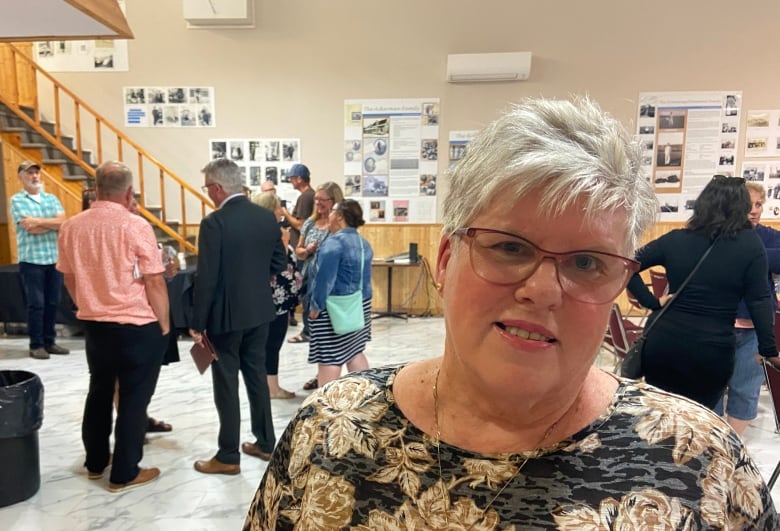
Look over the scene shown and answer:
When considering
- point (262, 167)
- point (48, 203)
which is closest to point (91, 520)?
point (48, 203)

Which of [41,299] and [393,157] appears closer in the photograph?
[41,299]

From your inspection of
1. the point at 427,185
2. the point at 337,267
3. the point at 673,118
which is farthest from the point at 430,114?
the point at 337,267

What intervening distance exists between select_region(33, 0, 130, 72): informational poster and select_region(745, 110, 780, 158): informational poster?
8409 millimetres

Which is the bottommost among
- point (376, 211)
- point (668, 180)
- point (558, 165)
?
point (376, 211)

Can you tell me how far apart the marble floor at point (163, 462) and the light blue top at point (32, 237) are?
3.13 feet

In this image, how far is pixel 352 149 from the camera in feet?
23.2

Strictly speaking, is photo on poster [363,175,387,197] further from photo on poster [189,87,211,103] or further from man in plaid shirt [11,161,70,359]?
man in plaid shirt [11,161,70,359]

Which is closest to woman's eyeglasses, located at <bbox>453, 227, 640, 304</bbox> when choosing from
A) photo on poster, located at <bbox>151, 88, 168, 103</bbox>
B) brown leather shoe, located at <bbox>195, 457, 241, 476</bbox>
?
brown leather shoe, located at <bbox>195, 457, 241, 476</bbox>

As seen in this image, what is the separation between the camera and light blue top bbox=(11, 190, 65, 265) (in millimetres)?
4703

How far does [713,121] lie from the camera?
6773 millimetres

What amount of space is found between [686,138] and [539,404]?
7.38 metres

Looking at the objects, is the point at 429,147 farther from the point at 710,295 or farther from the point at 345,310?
the point at 710,295

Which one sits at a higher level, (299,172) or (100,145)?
(100,145)

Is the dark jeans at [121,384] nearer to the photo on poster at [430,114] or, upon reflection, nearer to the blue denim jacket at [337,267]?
the blue denim jacket at [337,267]
